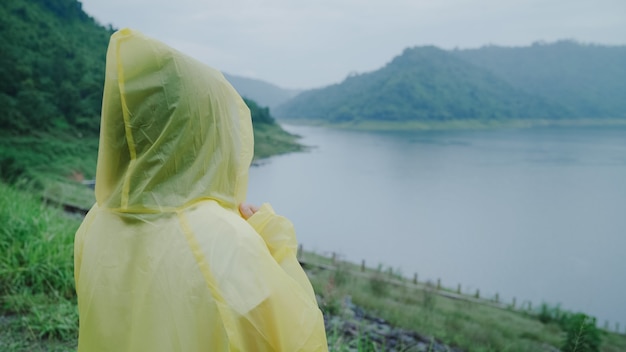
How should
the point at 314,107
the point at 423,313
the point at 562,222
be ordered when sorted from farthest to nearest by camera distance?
the point at 314,107 < the point at 562,222 < the point at 423,313

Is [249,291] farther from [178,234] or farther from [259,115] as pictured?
[259,115]

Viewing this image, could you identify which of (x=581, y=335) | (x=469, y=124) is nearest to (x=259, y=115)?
(x=469, y=124)

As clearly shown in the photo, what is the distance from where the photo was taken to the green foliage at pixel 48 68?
26438 mm

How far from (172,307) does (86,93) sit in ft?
117

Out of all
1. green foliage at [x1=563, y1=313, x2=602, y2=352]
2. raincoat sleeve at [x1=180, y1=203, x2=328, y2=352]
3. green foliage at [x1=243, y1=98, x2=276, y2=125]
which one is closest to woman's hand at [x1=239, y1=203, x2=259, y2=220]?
raincoat sleeve at [x1=180, y1=203, x2=328, y2=352]

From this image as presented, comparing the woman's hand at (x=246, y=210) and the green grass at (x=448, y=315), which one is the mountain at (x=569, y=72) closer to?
the green grass at (x=448, y=315)

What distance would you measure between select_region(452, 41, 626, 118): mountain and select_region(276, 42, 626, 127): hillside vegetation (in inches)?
7.6

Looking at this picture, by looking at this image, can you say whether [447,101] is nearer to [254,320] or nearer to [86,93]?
[86,93]

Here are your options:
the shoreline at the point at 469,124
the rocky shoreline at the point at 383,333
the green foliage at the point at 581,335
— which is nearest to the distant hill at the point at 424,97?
the shoreline at the point at 469,124

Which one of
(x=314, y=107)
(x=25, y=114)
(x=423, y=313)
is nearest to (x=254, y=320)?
(x=423, y=313)

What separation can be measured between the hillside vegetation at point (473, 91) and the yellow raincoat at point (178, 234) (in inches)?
2942

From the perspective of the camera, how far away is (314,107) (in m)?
94.0

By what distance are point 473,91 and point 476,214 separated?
68.3 metres

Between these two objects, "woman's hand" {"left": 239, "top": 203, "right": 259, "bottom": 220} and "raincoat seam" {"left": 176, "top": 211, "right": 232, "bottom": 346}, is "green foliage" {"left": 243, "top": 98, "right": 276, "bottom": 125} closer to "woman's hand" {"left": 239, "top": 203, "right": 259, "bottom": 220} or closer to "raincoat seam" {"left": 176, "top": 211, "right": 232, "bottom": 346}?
"woman's hand" {"left": 239, "top": 203, "right": 259, "bottom": 220}
